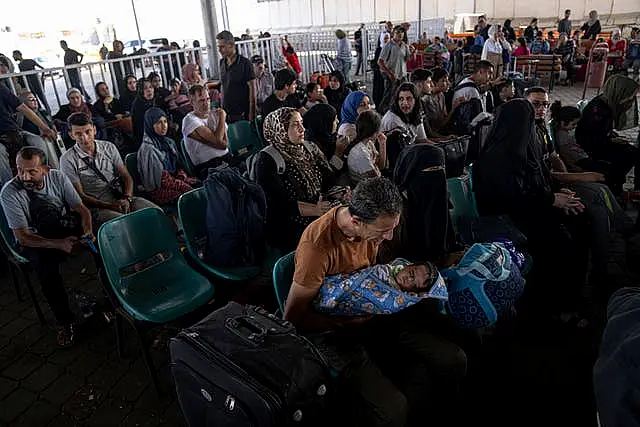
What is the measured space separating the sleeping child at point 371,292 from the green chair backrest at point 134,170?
9.27ft

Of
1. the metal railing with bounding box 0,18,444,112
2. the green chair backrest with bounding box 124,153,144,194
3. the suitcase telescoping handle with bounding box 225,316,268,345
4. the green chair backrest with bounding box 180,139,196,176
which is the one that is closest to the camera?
the suitcase telescoping handle with bounding box 225,316,268,345

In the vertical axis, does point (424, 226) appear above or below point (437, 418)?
above

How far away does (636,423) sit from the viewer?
120 cm

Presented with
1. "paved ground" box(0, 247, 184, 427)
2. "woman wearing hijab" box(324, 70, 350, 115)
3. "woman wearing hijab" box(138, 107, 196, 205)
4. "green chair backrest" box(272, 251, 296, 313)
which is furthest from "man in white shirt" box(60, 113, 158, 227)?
"woman wearing hijab" box(324, 70, 350, 115)

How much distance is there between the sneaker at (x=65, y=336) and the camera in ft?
10.3

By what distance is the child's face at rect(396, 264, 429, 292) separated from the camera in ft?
7.15

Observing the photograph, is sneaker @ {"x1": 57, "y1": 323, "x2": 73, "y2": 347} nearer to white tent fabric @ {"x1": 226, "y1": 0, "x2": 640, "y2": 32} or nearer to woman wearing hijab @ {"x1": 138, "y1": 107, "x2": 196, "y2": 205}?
woman wearing hijab @ {"x1": 138, "y1": 107, "x2": 196, "y2": 205}

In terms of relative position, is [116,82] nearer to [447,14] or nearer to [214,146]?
[214,146]

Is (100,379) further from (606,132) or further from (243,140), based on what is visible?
(606,132)

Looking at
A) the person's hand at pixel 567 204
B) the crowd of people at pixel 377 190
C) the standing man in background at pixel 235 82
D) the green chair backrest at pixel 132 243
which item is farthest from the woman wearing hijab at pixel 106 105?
the person's hand at pixel 567 204

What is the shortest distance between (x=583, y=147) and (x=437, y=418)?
3508 millimetres

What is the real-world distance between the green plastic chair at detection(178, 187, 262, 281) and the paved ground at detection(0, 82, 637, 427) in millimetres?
605

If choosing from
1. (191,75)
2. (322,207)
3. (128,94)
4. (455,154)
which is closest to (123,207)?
(322,207)

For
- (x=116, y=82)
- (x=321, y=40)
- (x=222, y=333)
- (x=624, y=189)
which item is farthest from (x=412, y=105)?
(x=321, y=40)
